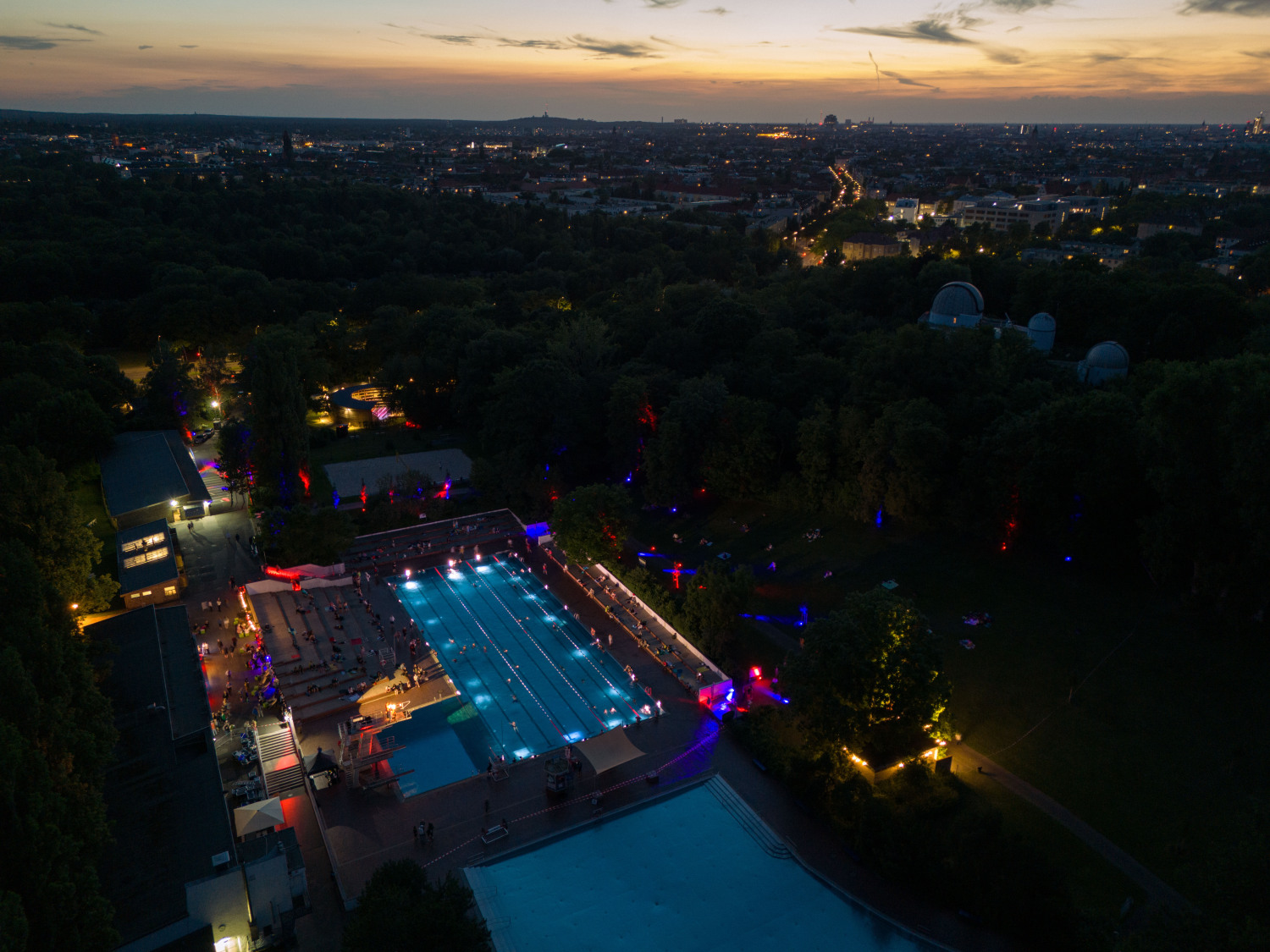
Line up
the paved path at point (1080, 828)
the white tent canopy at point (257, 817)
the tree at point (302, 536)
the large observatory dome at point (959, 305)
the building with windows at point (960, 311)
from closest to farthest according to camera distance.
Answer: the paved path at point (1080, 828)
the white tent canopy at point (257, 817)
the tree at point (302, 536)
the building with windows at point (960, 311)
the large observatory dome at point (959, 305)

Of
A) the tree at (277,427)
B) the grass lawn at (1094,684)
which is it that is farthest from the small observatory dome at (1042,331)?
the tree at (277,427)

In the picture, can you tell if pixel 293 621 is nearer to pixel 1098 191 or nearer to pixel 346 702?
pixel 346 702

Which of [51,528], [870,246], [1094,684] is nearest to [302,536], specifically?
[51,528]

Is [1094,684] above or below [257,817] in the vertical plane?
above

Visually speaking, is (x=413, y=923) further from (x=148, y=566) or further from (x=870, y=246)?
(x=870, y=246)

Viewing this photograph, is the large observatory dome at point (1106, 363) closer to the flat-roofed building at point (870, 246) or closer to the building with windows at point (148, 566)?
the flat-roofed building at point (870, 246)

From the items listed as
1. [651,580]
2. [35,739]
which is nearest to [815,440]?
[651,580]
